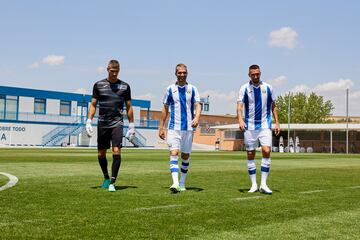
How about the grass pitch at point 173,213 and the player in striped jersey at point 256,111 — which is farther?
the player in striped jersey at point 256,111

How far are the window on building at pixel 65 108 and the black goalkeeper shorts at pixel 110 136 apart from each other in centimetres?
6289

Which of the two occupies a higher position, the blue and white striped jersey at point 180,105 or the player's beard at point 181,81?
the player's beard at point 181,81

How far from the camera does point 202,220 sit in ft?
17.8

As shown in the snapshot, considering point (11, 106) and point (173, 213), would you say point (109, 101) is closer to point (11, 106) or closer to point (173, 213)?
point (173, 213)

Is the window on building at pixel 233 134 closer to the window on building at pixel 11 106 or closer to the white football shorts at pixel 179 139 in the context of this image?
the window on building at pixel 11 106

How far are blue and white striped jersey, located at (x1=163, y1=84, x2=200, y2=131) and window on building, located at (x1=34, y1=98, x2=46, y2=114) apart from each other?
6105 centimetres

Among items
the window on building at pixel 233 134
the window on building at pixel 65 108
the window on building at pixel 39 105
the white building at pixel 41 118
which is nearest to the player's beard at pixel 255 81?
the white building at pixel 41 118

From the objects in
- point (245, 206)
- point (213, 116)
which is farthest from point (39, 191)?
point (213, 116)

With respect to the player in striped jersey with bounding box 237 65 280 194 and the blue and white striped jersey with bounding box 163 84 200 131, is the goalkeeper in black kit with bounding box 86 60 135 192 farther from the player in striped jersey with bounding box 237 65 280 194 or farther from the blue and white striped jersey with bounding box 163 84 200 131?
the player in striped jersey with bounding box 237 65 280 194

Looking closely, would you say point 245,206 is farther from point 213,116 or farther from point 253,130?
point 213,116

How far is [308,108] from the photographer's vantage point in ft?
350

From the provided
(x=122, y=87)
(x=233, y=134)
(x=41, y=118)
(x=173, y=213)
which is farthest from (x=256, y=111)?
(x=233, y=134)

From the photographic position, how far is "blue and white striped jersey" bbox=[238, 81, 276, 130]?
878 centimetres

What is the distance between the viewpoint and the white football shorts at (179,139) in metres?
8.76
